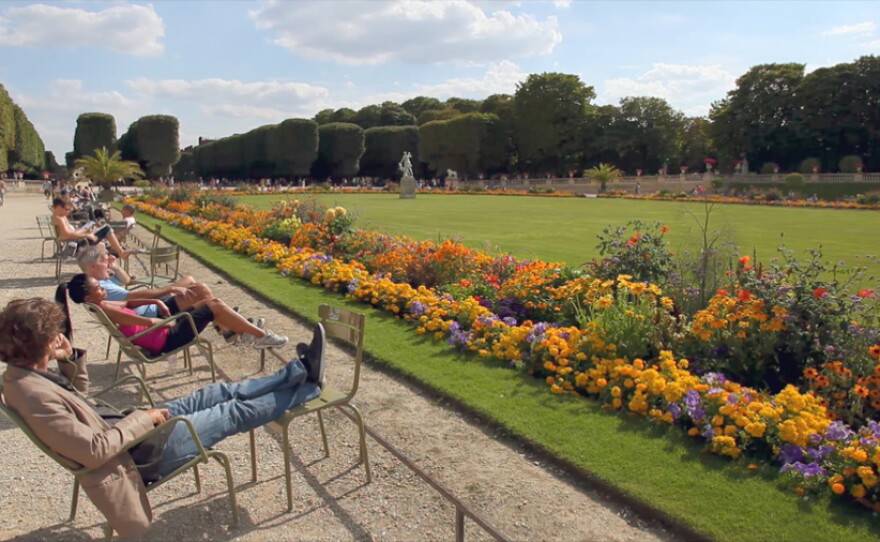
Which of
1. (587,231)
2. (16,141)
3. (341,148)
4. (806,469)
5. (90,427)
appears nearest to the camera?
(90,427)

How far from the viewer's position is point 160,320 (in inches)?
181

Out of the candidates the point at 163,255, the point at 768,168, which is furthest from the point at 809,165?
the point at 163,255

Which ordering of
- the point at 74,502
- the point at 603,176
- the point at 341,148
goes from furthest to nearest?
1. the point at 341,148
2. the point at 603,176
3. the point at 74,502

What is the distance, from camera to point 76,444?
244 centimetres

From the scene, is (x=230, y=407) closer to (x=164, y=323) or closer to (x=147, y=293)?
(x=164, y=323)

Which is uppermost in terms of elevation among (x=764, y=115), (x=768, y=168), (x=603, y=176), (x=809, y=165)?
(x=764, y=115)

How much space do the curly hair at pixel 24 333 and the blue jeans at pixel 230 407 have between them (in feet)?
1.99

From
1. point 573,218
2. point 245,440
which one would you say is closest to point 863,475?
point 245,440

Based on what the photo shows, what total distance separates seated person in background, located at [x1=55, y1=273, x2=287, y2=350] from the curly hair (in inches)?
74.6

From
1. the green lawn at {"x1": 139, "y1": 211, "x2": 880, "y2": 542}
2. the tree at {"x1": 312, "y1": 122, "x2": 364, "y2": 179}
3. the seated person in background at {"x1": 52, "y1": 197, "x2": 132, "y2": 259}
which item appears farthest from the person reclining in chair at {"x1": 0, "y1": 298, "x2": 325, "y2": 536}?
the tree at {"x1": 312, "y1": 122, "x2": 364, "y2": 179}

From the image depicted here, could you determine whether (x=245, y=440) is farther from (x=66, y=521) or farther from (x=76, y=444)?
(x=76, y=444)

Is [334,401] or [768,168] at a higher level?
[768,168]

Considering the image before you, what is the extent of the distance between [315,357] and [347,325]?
339 millimetres

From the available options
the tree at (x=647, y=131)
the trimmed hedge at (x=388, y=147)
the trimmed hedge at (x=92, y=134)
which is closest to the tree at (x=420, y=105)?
the trimmed hedge at (x=388, y=147)
